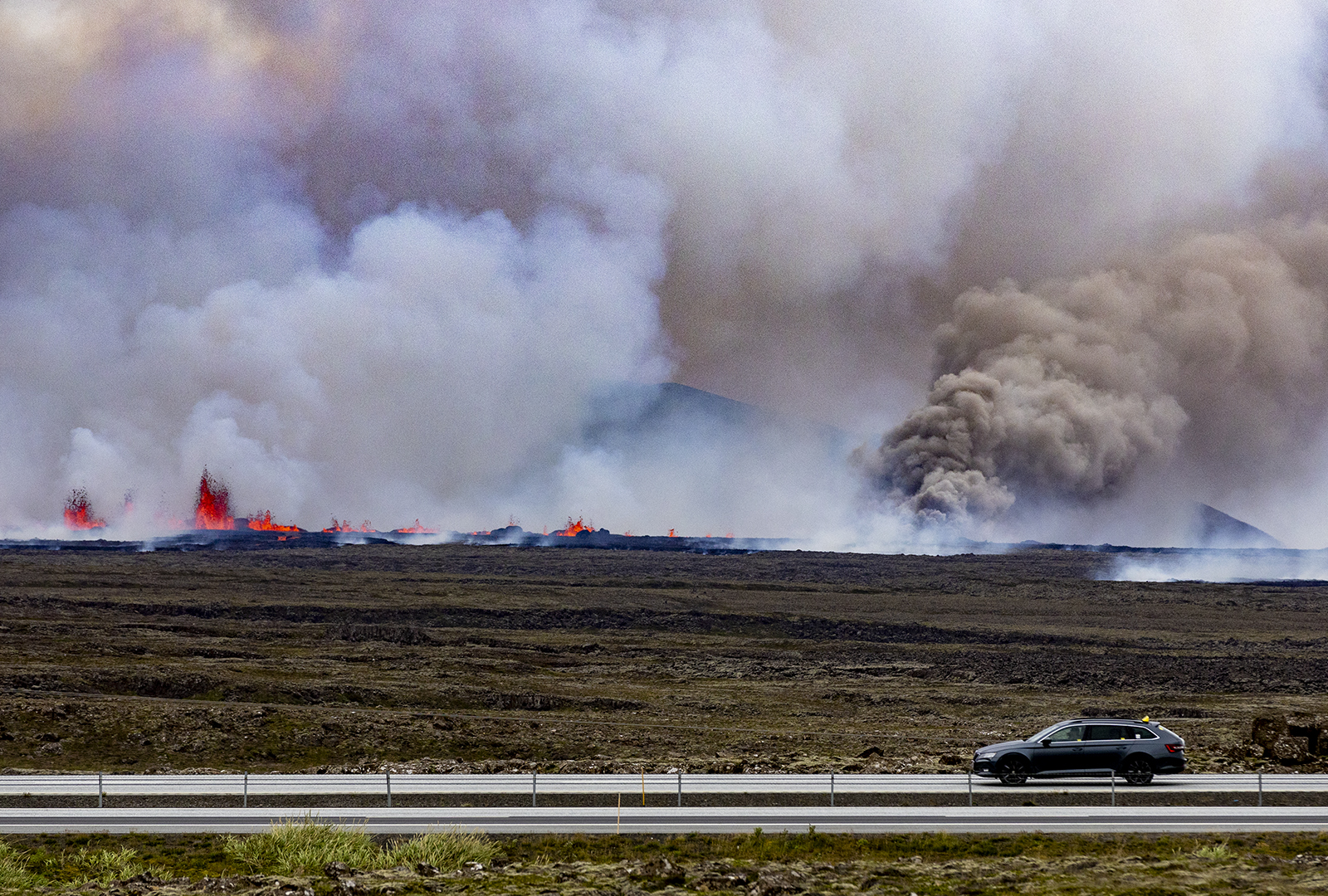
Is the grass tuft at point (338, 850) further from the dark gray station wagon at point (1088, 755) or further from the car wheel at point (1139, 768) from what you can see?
the car wheel at point (1139, 768)

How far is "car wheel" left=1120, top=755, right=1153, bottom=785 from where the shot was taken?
28328 mm

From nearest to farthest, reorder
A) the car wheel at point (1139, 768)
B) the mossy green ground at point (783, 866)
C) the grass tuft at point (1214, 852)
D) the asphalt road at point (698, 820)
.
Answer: the mossy green ground at point (783, 866), the grass tuft at point (1214, 852), the asphalt road at point (698, 820), the car wheel at point (1139, 768)

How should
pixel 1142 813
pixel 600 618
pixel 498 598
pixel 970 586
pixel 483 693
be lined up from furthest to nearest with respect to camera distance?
1. pixel 970 586
2. pixel 498 598
3. pixel 600 618
4. pixel 483 693
5. pixel 1142 813

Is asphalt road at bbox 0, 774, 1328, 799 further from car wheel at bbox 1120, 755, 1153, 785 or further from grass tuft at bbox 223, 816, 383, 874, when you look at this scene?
grass tuft at bbox 223, 816, 383, 874

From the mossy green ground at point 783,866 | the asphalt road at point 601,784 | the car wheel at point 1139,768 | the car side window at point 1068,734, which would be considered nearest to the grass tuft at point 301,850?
the mossy green ground at point 783,866

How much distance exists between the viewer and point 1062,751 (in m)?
28.3

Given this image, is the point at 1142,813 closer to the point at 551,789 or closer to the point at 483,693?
the point at 551,789

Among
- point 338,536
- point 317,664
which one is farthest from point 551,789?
point 338,536

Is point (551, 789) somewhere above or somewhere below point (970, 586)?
below

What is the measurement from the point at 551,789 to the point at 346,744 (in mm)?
12962

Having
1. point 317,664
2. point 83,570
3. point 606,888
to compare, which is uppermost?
point 83,570

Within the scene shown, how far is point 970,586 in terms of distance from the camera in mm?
116312

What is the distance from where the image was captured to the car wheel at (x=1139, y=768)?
92.9ft

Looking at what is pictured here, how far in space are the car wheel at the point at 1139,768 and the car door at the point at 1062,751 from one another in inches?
46.9
